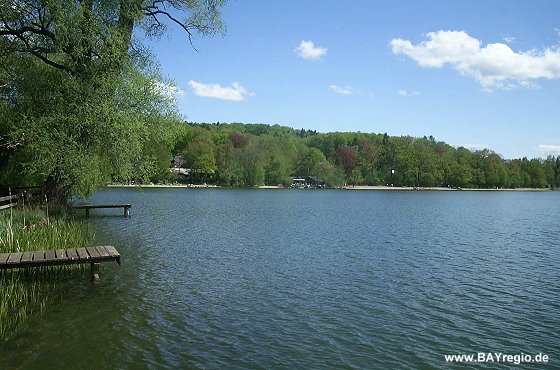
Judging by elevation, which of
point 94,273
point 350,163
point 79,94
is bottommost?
point 94,273

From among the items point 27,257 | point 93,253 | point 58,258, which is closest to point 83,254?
point 93,253

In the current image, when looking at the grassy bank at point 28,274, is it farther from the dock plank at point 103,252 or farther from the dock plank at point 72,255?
the dock plank at point 103,252

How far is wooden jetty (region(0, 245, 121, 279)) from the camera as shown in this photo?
1255 centimetres

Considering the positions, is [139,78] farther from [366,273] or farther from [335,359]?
[335,359]

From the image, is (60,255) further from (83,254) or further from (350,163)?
(350,163)

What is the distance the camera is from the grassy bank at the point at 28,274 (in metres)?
10.6

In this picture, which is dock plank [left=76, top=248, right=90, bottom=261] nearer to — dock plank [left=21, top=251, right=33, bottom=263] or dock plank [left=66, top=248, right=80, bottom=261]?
dock plank [left=66, top=248, right=80, bottom=261]

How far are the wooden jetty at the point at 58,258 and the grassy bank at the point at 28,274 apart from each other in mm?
565

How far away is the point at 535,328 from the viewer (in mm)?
11203

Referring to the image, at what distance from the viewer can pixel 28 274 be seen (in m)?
14.4

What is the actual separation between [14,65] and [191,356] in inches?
831

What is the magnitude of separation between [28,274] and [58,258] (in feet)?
6.87

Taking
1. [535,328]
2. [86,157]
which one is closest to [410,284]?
[535,328]

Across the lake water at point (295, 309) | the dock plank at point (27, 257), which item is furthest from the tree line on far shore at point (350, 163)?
the dock plank at point (27, 257)
